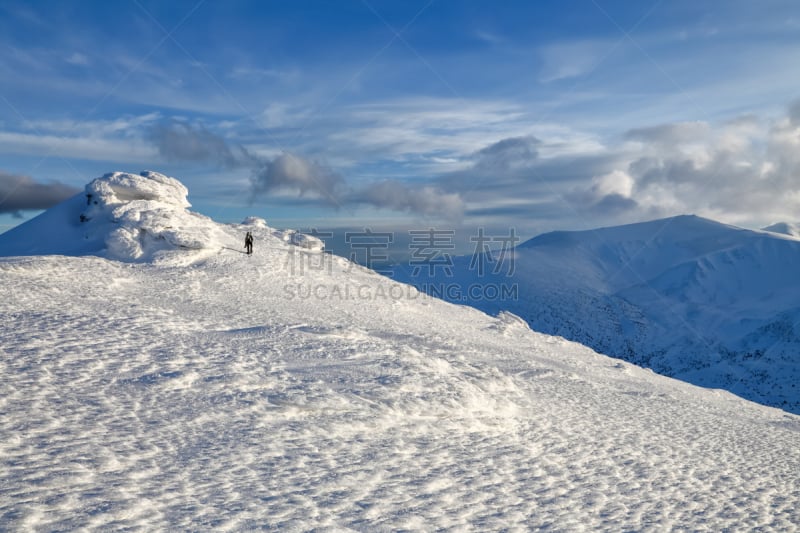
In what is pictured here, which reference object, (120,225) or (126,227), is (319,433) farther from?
(120,225)

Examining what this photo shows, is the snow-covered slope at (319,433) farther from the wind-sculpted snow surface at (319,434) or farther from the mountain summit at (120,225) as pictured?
the mountain summit at (120,225)

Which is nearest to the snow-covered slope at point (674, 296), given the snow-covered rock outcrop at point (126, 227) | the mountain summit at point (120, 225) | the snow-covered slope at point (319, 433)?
the snow-covered slope at point (319, 433)

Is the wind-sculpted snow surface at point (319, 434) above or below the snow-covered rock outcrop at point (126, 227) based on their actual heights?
below

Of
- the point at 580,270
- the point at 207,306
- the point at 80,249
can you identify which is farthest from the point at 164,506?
the point at 580,270

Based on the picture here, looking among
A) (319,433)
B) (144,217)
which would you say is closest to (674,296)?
(144,217)

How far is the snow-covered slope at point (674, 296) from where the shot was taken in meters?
91.5

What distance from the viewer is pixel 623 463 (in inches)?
Result: 593

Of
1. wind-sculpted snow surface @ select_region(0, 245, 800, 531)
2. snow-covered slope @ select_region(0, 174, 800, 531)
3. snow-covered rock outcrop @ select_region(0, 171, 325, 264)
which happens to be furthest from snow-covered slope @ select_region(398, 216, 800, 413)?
snow-covered rock outcrop @ select_region(0, 171, 325, 264)

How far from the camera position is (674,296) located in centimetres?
14112

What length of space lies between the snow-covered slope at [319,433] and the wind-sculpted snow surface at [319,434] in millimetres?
62

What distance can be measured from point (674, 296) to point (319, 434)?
151 meters

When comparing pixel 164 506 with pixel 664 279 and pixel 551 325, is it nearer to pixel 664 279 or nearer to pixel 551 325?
pixel 551 325

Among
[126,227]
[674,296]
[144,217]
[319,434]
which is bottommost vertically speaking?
[674,296]

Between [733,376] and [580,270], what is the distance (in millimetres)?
69913
